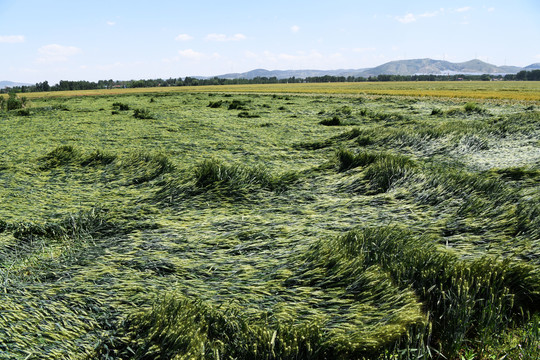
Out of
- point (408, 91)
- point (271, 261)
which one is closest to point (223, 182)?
point (271, 261)

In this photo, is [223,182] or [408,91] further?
[408,91]

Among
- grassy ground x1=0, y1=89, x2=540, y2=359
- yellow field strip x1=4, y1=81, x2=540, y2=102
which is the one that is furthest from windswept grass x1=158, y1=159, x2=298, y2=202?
yellow field strip x1=4, y1=81, x2=540, y2=102

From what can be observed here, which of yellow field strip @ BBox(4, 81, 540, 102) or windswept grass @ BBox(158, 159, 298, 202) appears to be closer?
windswept grass @ BBox(158, 159, 298, 202)

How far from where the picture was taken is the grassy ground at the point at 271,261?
1.40 metres

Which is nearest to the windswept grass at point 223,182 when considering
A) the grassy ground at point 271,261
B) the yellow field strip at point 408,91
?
the grassy ground at point 271,261

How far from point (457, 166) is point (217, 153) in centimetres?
328

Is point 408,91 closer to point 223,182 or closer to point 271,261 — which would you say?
point 223,182

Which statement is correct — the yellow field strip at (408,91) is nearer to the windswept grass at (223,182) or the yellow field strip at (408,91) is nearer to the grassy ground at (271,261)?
the grassy ground at (271,261)

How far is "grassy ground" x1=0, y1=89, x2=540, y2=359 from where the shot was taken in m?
1.40

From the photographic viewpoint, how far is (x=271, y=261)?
1983 millimetres

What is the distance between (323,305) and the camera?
5.22 feet

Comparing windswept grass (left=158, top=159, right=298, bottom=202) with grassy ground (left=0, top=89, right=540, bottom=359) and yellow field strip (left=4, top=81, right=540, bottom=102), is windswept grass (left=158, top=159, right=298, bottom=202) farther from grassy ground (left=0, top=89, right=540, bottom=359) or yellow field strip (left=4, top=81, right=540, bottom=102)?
yellow field strip (left=4, top=81, right=540, bottom=102)

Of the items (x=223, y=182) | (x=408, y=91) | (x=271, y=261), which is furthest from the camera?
(x=408, y=91)

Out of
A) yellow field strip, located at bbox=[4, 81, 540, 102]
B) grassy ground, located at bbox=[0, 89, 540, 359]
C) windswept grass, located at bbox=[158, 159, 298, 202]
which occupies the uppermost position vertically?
yellow field strip, located at bbox=[4, 81, 540, 102]
